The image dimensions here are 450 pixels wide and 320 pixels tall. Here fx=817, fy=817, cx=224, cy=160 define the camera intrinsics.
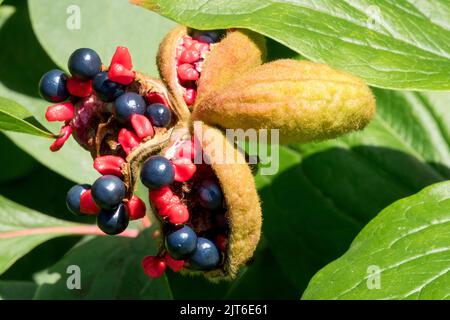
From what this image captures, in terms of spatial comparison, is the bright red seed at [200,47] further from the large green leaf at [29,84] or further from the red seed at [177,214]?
the large green leaf at [29,84]

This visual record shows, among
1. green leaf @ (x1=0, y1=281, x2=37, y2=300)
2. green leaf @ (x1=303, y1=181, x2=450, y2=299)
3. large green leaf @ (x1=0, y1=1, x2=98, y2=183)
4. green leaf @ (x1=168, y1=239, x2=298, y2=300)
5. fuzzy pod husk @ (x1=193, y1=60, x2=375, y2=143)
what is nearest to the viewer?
green leaf @ (x1=303, y1=181, x2=450, y2=299)

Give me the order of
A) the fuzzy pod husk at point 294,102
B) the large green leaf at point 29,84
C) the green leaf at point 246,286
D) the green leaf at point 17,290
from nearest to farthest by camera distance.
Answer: the fuzzy pod husk at point 294,102 → the green leaf at point 17,290 → the large green leaf at point 29,84 → the green leaf at point 246,286

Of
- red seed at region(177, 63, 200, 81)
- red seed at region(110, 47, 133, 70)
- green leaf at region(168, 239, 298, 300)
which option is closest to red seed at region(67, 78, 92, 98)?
red seed at region(110, 47, 133, 70)

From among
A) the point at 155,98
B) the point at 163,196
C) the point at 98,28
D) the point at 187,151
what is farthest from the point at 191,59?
the point at 98,28

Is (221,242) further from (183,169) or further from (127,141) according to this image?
(127,141)

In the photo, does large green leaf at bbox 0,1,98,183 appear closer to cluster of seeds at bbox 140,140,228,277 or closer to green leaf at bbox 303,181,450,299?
cluster of seeds at bbox 140,140,228,277

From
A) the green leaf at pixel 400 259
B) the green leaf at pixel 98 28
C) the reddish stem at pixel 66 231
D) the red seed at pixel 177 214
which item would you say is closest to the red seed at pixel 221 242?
the red seed at pixel 177 214
